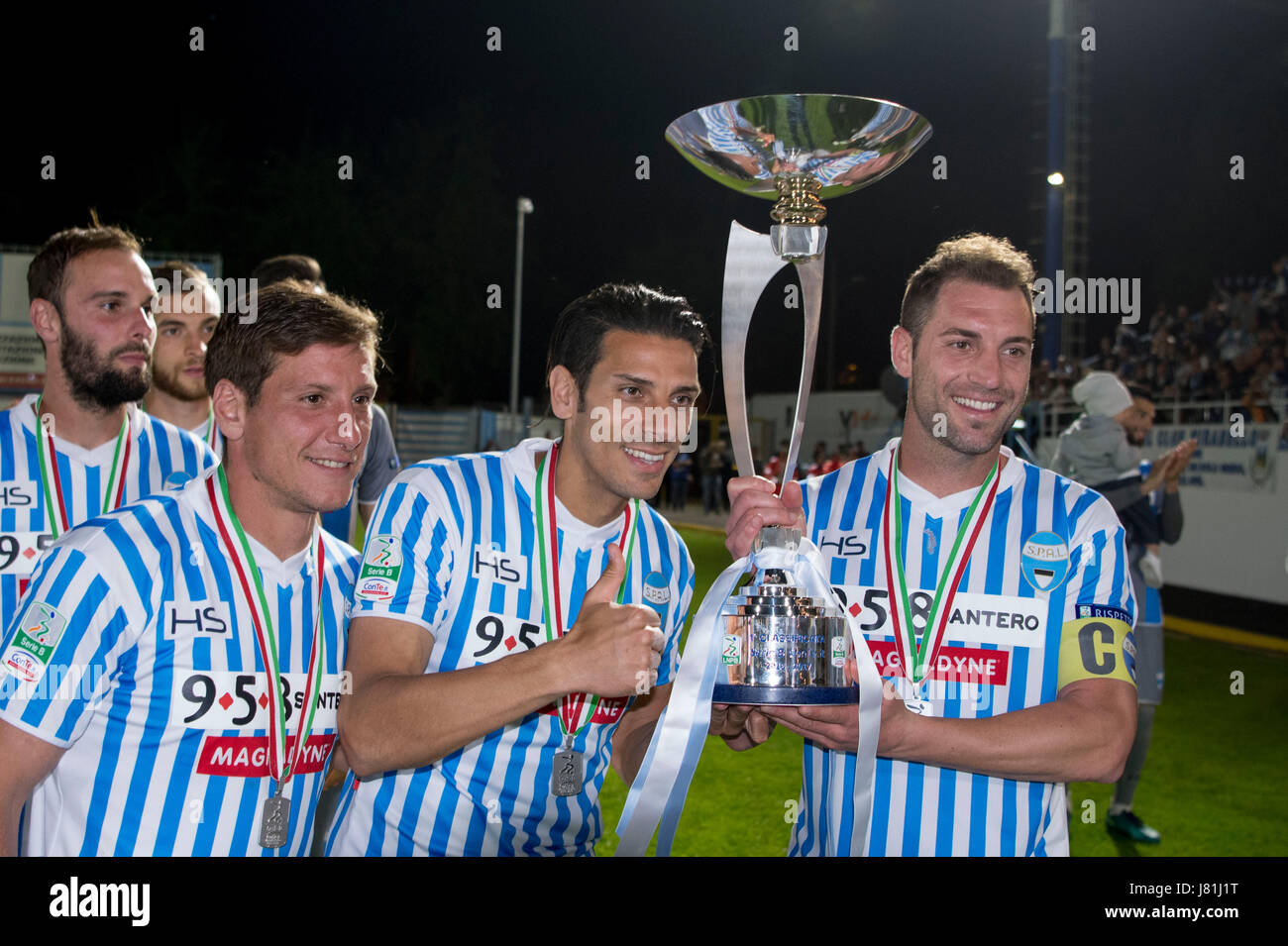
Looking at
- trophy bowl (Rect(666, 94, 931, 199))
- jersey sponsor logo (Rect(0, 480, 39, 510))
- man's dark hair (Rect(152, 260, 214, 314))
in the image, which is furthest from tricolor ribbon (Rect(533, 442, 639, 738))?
man's dark hair (Rect(152, 260, 214, 314))

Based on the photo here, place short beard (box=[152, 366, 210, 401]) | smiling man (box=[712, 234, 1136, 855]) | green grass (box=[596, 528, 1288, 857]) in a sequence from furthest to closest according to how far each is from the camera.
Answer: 1. green grass (box=[596, 528, 1288, 857])
2. short beard (box=[152, 366, 210, 401])
3. smiling man (box=[712, 234, 1136, 855])

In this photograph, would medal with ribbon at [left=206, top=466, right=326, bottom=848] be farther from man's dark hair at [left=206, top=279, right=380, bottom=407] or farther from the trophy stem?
the trophy stem

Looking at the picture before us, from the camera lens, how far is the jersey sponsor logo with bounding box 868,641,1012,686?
6.72 ft

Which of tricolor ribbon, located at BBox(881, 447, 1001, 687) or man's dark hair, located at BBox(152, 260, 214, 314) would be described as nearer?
tricolor ribbon, located at BBox(881, 447, 1001, 687)

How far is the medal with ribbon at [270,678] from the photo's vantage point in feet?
6.23

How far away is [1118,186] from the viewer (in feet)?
58.8

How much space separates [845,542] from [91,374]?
1958 mm

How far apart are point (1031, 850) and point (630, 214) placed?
26052 mm

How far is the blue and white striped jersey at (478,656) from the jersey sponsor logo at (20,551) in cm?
115

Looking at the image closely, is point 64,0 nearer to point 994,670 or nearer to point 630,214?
point 630,214

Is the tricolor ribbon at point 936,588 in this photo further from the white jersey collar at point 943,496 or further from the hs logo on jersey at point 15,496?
the hs logo on jersey at point 15,496

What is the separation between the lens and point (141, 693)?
6.02ft

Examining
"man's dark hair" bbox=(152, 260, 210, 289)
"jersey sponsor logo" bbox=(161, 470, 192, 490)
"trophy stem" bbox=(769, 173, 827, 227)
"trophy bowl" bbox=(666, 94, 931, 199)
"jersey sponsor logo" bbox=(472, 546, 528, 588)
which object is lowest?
"jersey sponsor logo" bbox=(472, 546, 528, 588)

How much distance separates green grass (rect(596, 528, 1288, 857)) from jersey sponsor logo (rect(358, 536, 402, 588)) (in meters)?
2.59
